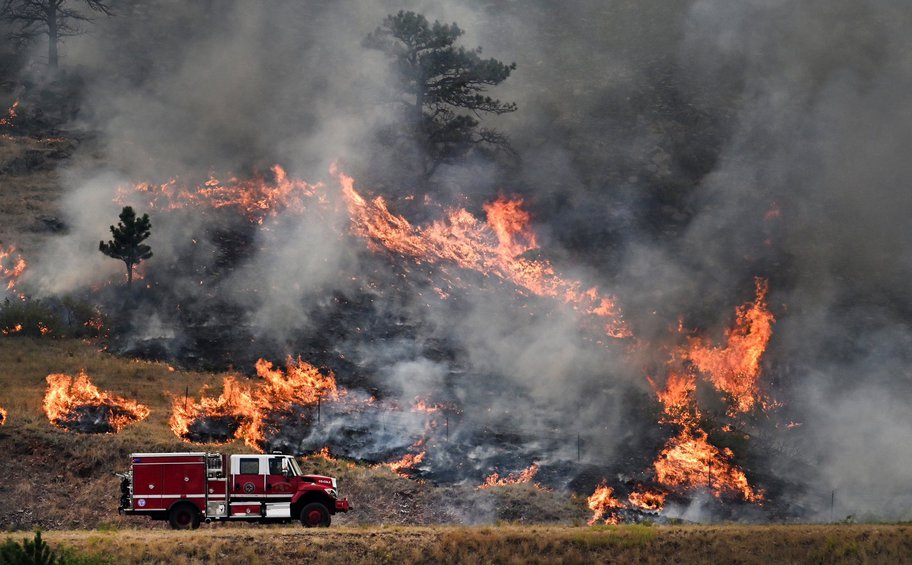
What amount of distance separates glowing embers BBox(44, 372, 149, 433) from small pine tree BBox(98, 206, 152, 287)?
8.18 m

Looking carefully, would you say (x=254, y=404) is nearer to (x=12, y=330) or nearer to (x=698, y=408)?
(x=12, y=330)

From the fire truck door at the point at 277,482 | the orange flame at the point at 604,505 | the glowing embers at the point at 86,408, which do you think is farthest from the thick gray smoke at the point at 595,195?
the fire truck door at the point at 277,482

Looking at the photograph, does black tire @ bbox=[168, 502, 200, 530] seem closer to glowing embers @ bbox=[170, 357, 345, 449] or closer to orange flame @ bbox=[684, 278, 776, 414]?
glowing embers @ bbox=[170, 357, 345, 449]

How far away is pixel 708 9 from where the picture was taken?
8206 cm

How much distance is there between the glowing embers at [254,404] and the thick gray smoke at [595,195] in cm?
179

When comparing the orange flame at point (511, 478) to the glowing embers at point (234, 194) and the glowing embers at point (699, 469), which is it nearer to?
the glowing embers at point (699, 469)

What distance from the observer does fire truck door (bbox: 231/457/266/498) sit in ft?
93.6

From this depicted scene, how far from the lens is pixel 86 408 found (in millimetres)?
36969

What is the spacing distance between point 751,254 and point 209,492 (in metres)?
39.7

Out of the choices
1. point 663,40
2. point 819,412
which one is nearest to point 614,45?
point 663,40

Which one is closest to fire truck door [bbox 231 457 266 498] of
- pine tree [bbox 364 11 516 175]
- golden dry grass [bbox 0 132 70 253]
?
golden dry grass [bbox 0 132 70 253]

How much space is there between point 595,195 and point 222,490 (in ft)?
133

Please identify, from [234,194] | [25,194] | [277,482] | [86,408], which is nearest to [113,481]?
[86,408]

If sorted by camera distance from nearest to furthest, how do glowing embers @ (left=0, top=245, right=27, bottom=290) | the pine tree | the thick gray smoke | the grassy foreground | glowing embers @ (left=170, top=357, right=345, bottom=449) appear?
the grassy foreground, glowing embers @ (left=170, top=357, right=345, bottom=449), the thick gray smoke, glowing embers @ (left=0, top=245, right=27, bottom=290), the pine tree
